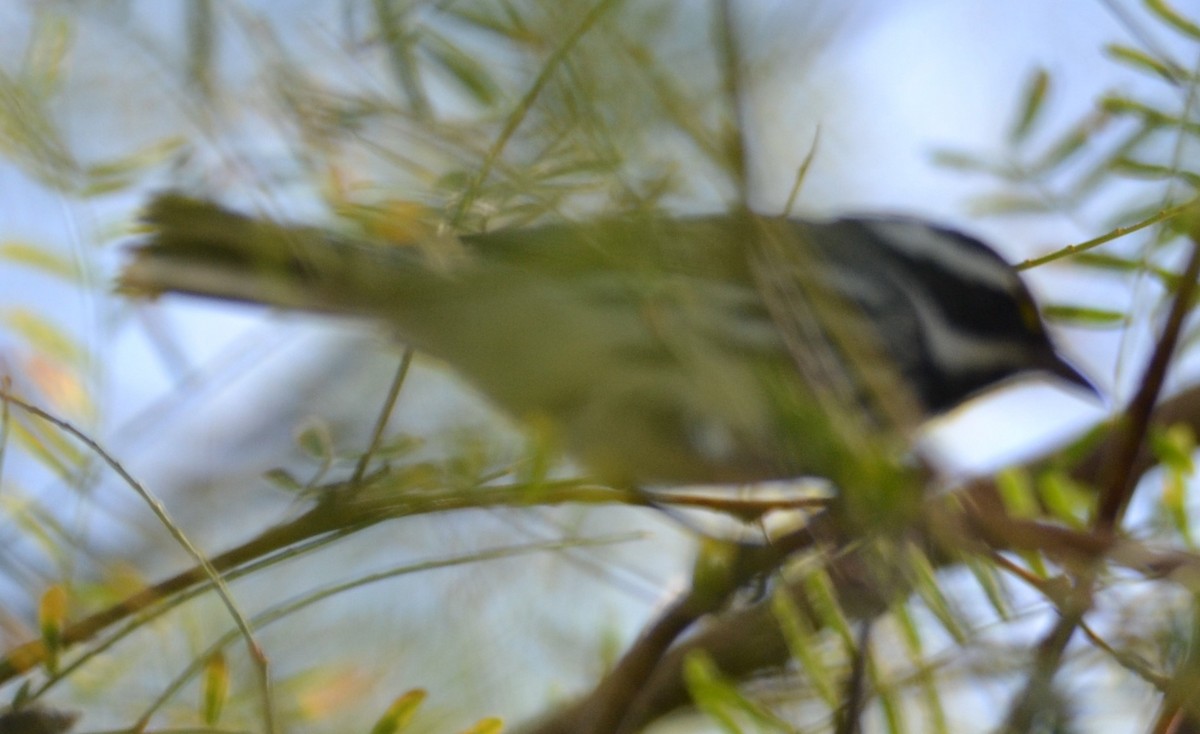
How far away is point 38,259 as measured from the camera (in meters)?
1.65

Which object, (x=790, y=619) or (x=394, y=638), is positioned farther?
(x=394, y=638)

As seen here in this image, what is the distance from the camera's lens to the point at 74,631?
1.29m

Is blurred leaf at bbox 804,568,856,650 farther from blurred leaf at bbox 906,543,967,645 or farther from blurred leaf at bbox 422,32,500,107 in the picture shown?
blurred leaf at bbox 422,32,500,107

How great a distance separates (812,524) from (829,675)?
0.24 metres

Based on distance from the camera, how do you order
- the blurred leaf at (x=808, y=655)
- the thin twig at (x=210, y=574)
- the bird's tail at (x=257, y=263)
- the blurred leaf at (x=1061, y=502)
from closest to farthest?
the thin twig at (x=210, y=574) < the blurred leaf at (x=808, y=655) < the blurred leaf at (x=1061, y=502) < the bird's tail at (x=257, y=263)

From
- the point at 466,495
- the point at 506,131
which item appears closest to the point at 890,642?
the point at 466,495

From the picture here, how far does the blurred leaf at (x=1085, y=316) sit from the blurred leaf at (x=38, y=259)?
4.14 feet

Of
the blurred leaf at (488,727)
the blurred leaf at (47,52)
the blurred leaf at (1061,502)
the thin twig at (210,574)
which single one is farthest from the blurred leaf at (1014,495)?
the blurred leaf at (47,52)

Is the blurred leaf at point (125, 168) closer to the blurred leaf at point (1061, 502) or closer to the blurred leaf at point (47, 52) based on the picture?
the blurred leaf at point (47, 52)

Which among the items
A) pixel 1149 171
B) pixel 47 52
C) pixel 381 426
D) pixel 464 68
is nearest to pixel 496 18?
pixel 464 68

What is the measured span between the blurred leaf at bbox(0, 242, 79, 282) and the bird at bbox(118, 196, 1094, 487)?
0.30ft

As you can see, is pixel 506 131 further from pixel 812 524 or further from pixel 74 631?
pixel 74 631

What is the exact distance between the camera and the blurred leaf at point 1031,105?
5.69 feet

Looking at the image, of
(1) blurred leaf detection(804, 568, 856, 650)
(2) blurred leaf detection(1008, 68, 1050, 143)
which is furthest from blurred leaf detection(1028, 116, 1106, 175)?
(1) blurred leaf detection(804, 568, 856, 650)
